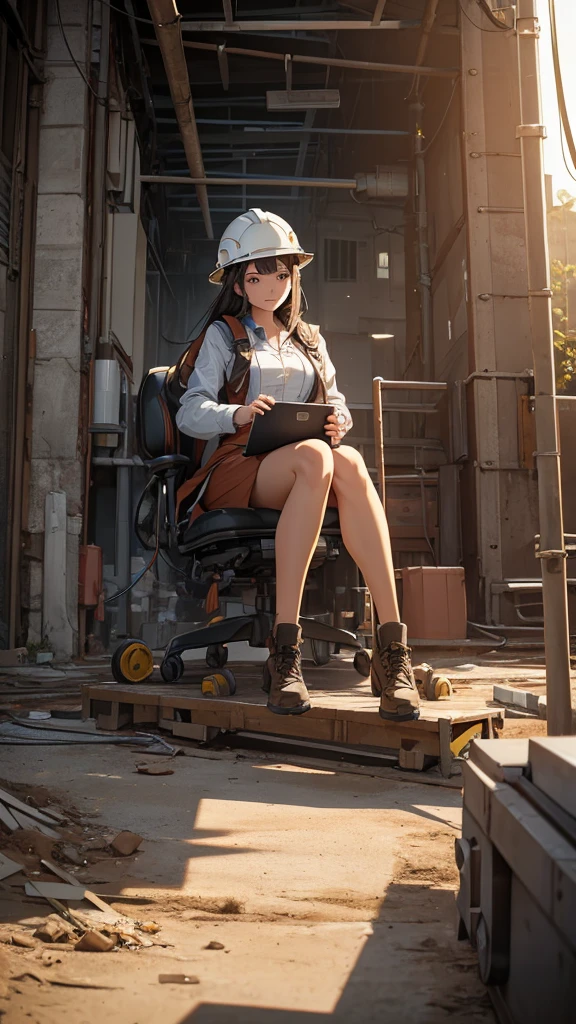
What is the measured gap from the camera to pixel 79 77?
20.1ft

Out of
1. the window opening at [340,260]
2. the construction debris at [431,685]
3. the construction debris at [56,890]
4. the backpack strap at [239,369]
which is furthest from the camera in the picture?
the window opening at [340,260]

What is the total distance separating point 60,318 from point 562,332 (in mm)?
4498

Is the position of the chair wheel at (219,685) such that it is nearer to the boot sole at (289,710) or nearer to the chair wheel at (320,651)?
the boot sole at (289,710)

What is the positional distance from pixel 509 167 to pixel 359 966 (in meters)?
7.06

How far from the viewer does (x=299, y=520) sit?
8.00 feet

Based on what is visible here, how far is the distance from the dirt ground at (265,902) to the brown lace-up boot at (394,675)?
190mm

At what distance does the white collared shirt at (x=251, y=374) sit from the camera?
9.17 feet

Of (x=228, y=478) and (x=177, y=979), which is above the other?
(x=228, y=478)

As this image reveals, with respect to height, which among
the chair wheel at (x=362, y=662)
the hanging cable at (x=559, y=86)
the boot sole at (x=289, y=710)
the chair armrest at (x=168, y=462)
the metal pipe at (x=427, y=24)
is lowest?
the boot sole at (x=289, y=710)

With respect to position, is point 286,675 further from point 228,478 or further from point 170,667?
point 170,667

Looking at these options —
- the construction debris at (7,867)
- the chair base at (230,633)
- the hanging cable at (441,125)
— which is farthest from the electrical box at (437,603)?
the construction debris at (7,867)

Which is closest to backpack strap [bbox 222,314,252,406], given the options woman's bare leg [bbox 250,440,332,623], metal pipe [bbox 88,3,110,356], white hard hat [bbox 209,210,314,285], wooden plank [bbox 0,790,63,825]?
white hard hat [bbox 209,210,314,285]

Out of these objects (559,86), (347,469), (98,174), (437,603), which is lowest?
(437,603)

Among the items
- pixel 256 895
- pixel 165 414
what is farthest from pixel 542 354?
pixel 256 895
